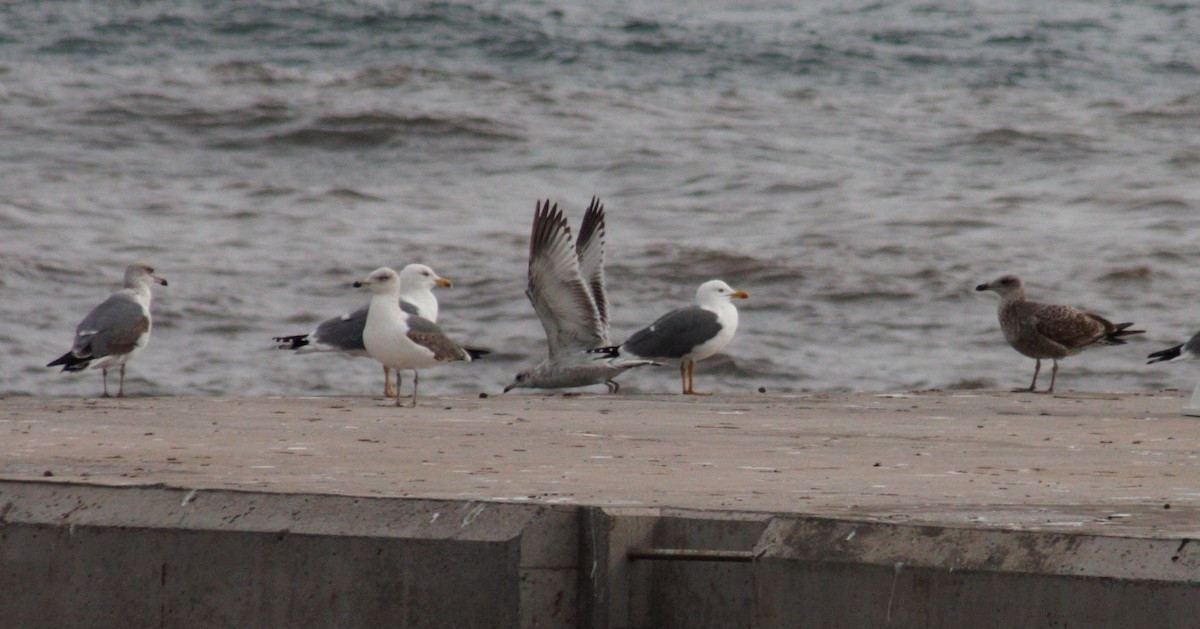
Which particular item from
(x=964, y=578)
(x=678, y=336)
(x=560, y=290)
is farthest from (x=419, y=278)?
(x=964, y=578)

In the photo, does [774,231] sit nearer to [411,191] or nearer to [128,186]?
[411,191]

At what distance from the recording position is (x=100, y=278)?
1346cm

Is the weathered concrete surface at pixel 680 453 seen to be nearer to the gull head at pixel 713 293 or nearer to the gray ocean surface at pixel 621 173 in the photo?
the gull head at pixel 713 293

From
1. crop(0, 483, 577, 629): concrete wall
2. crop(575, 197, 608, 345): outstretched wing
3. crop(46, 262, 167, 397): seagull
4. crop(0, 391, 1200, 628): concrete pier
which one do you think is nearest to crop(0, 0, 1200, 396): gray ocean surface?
crop(575, 197, 608, 345): outstretched wing

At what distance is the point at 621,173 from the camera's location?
17.8m

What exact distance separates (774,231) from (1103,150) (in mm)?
5511

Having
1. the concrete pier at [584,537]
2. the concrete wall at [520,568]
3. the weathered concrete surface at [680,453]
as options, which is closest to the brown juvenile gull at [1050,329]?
the weathered concrete surface at [680,453]

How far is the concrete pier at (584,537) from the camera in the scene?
3.30m

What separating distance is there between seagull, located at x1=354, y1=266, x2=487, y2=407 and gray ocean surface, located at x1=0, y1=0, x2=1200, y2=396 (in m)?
2.63

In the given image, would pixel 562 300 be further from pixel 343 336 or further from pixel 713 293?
pixel 343 336

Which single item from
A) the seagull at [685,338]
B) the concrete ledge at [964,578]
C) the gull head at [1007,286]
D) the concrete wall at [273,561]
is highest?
the concrete ledge at [964,578]

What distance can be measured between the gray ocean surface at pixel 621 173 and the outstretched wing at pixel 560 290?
3.72 ft

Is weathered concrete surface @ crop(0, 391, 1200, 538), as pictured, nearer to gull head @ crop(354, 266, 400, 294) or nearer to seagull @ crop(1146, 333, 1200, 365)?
gull head @ crop(354, 266, 400, 294)

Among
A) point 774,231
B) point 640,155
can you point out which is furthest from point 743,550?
point 640,155
